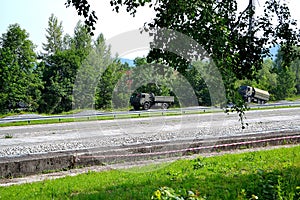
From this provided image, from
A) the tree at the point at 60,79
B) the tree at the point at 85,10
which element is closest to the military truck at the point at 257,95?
the tree at the point at 60,79

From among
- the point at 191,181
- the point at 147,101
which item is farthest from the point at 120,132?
the point at 191,181

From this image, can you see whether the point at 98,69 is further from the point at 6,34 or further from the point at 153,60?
the point at 153,60

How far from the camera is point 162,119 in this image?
23406 millimetres

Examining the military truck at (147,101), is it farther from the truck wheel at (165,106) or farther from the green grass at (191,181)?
the green grass at (191,181)

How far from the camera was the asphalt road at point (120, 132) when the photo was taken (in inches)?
566

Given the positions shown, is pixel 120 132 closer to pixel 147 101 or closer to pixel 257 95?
pixel 147 101

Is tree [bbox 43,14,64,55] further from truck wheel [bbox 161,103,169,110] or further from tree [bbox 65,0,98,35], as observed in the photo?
tree [bbox 65,0,98,35]

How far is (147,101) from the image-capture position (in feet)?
82.3

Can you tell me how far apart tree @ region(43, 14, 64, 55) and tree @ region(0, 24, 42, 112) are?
6.45 metres

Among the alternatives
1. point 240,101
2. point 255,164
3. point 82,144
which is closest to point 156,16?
point 240,101

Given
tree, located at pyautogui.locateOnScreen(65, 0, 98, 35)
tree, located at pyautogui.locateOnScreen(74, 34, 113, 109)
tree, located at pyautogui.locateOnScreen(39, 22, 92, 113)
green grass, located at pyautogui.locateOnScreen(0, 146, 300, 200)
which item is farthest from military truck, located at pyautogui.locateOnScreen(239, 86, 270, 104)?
tree, located at pyautogui.locateOnScreen(65, 0, 98, 35)

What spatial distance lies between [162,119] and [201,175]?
48.7 ft

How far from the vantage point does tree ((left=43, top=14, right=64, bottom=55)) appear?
42562 millimetres

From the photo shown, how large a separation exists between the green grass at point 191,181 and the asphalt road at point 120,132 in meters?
3.12
